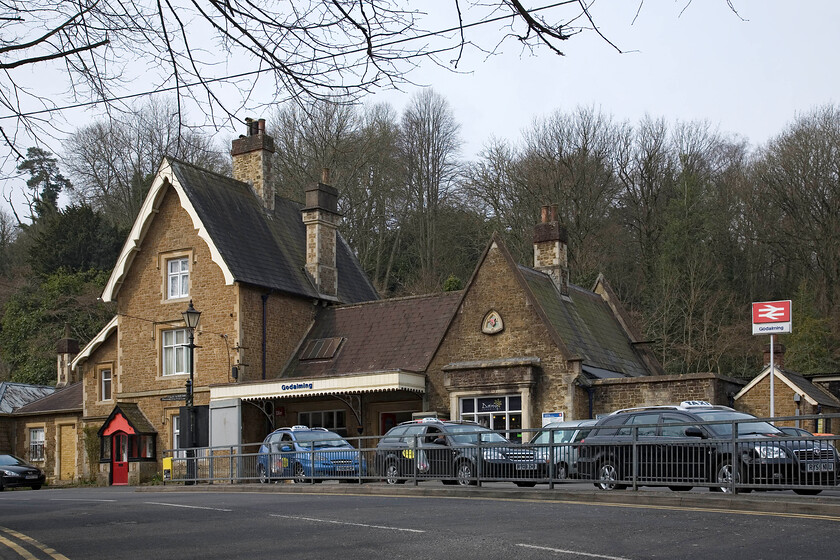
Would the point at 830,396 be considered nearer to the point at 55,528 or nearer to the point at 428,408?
the point at 428,408

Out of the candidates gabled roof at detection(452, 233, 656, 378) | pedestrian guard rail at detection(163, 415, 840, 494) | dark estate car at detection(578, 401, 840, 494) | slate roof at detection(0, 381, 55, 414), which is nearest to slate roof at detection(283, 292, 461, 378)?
gabled roof at detection(452, 233, 656, 378)

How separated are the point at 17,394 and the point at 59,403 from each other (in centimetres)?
393

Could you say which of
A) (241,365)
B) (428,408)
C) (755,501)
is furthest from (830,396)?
(755,501)

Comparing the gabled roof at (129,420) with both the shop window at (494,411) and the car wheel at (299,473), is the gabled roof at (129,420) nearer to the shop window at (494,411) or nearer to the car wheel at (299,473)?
the shop window at (494,411)

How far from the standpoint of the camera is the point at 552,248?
37.0m

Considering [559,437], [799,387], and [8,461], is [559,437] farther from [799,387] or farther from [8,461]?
[8,461]

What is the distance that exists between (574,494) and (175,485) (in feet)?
52.1

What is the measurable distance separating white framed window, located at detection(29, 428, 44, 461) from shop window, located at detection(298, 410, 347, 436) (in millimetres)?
16973

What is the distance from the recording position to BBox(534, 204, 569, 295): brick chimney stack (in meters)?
36.6

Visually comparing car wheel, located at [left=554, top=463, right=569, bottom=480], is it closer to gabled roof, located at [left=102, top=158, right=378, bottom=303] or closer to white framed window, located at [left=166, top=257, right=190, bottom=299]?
gabled roof, located at [left=102, top=158, right=378, bottom=303]

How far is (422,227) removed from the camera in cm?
5828

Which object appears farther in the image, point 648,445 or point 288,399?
point 288,399

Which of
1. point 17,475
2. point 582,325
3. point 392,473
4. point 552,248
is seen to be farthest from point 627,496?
point 17,475

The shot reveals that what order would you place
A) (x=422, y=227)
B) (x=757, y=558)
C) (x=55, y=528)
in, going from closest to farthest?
1. (x=757, y=558)
2. (x=55, y=528)
3. (x=422, y=227)
